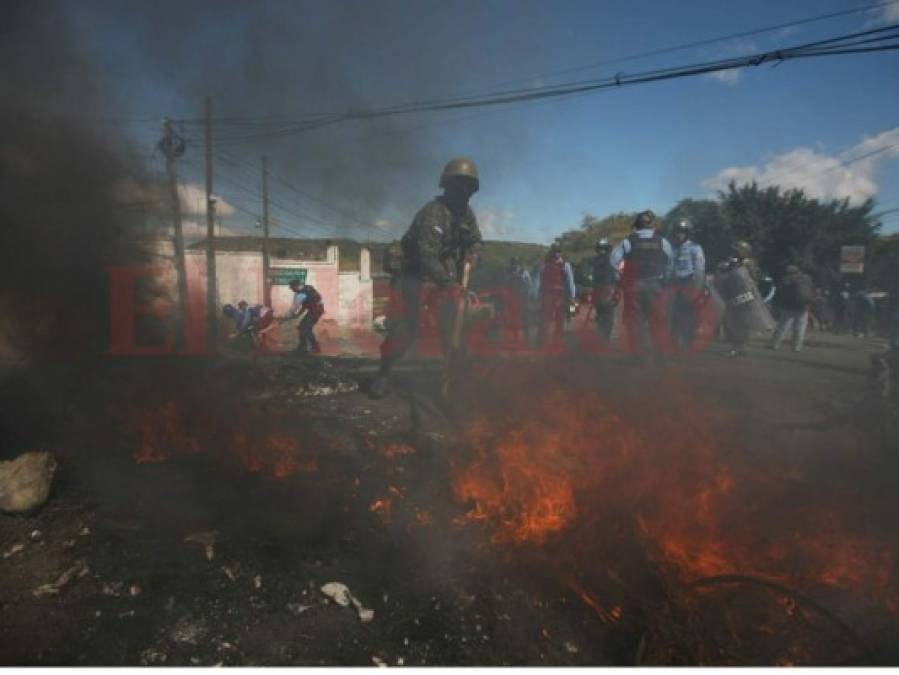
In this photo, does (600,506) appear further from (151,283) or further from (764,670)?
(151,283)

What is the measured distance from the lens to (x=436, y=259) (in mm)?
5105

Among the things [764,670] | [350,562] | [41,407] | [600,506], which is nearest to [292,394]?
[41,407]

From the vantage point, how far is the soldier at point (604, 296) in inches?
283

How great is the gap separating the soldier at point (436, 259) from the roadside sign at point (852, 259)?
1240 centimetres

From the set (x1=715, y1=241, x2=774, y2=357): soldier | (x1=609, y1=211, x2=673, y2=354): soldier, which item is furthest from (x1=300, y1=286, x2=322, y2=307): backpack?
(x1=715, y1=241, x2=774, y2=357): soldier

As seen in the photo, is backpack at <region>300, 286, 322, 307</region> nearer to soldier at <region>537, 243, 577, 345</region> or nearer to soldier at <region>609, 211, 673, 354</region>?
soldier at <region>537, 243, 577, 345</region>

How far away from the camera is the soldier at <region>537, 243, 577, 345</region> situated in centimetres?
837

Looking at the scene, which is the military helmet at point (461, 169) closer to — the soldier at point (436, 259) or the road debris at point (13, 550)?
the soldier at point (436, 259)

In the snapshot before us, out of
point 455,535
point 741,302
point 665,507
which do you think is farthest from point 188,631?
point 741,302

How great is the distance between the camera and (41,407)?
438 cm

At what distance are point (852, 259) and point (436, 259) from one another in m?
13.3

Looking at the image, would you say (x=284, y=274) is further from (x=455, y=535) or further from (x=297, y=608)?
(x=297, y=608)

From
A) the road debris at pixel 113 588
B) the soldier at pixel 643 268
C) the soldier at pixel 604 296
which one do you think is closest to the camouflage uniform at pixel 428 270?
the soldier at pixel 643 268

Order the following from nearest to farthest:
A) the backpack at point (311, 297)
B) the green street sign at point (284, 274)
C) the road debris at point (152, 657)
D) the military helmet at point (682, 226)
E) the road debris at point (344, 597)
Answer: the road debris at point (152, 657) < the road debris at point (344, 597) < the military helmet at point (682, 226) < the backpack at point (311, 297) < the green street sign at point (284, 274)
